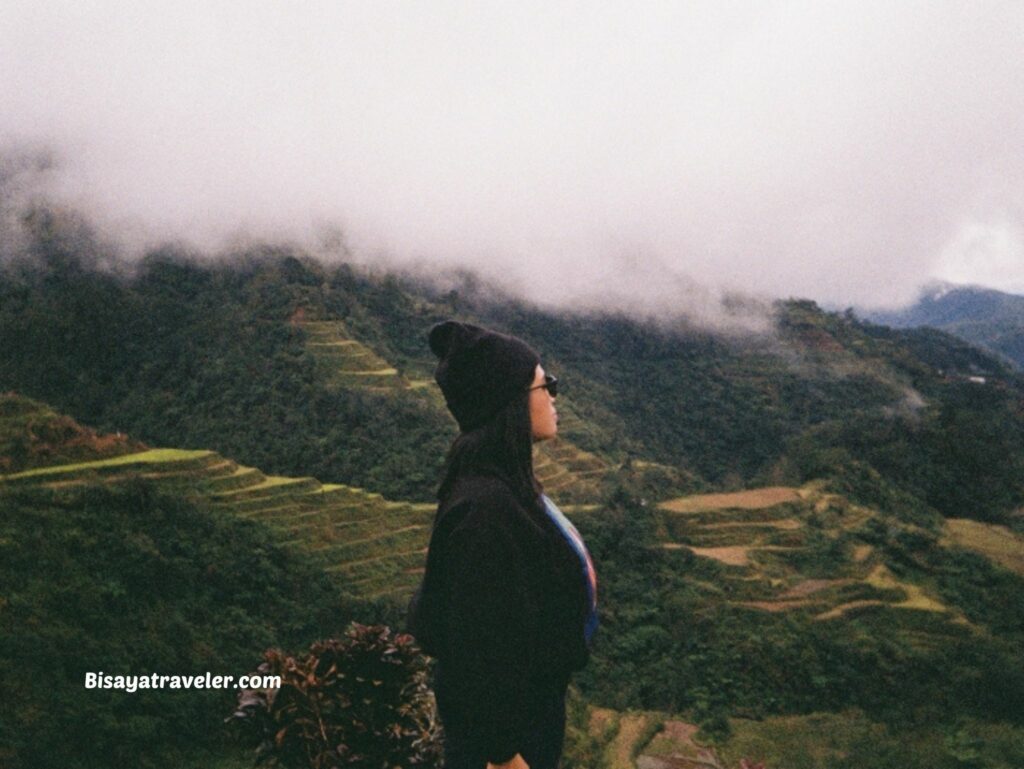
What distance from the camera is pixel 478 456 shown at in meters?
1.79

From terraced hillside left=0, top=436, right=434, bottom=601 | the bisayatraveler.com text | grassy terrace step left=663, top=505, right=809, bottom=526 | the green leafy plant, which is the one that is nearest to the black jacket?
the green leafy plant

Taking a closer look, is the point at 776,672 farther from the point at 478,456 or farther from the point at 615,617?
the point at 478,456

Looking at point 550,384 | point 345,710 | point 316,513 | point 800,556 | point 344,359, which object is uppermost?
point 550,384

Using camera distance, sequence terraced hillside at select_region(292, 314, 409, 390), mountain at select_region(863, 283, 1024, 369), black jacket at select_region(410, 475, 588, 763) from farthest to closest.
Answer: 1. mountain at select_region(863, 283, 1024, 369)
2. terraced hillside at select_region(292, 314, 409, 390)
3. black jacket at select_region(410, 475, 588, 763)

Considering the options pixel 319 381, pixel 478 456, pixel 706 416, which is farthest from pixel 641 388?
pixel 478 456

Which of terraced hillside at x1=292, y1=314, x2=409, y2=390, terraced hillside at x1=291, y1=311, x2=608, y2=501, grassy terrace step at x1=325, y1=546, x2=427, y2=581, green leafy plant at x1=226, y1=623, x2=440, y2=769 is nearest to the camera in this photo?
green leafy plant at x1=226, y1=623, x2=440, y2=769

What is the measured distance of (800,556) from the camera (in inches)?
552

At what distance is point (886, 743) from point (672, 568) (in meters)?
5.62

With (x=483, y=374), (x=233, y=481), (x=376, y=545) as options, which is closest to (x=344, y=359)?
(x=233, y=481)

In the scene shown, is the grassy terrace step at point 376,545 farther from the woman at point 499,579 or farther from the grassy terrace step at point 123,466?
the woman at point 499,579

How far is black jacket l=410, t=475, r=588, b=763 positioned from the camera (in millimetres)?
1566

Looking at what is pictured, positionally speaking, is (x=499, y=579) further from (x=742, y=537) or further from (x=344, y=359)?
(x=344, y=359)

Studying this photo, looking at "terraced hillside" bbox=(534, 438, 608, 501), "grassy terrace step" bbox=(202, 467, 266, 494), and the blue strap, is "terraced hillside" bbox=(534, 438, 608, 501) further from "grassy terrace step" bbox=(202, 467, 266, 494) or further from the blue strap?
the blue strap

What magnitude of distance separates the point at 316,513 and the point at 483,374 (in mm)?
12893
